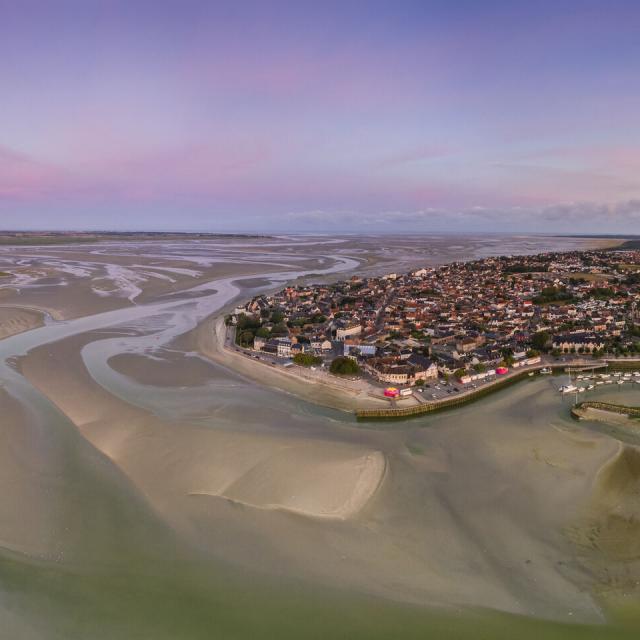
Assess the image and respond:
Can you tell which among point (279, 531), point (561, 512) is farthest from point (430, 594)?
point (561, 512)

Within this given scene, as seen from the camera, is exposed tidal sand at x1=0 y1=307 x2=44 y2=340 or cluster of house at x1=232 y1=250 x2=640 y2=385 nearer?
cluster of house at x1=232 y1=250 x2=640 y2=385

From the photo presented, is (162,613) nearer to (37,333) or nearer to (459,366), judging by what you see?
(459,366)

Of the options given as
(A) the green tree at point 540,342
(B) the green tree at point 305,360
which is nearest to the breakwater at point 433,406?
(A) the green tree at point 540,342

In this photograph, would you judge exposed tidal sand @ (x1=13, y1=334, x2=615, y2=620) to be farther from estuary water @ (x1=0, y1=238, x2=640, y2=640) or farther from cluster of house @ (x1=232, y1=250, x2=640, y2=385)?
cluster of house @ (x1=232, y1=250, x2=640, y2=385)

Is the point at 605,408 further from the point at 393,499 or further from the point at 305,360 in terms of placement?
the point at 305,360

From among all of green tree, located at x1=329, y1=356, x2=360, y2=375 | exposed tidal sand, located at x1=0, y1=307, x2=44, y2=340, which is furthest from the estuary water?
exposed tidal sand, located at x1=0, y1=307, x2=44, y2=340

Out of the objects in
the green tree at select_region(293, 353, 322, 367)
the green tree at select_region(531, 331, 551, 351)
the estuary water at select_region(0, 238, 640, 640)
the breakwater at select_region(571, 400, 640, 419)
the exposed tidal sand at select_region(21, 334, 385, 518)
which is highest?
the green tree at select_region(531, 331, 551, 351)

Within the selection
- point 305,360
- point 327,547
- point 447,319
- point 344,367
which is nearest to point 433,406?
point 344,367
